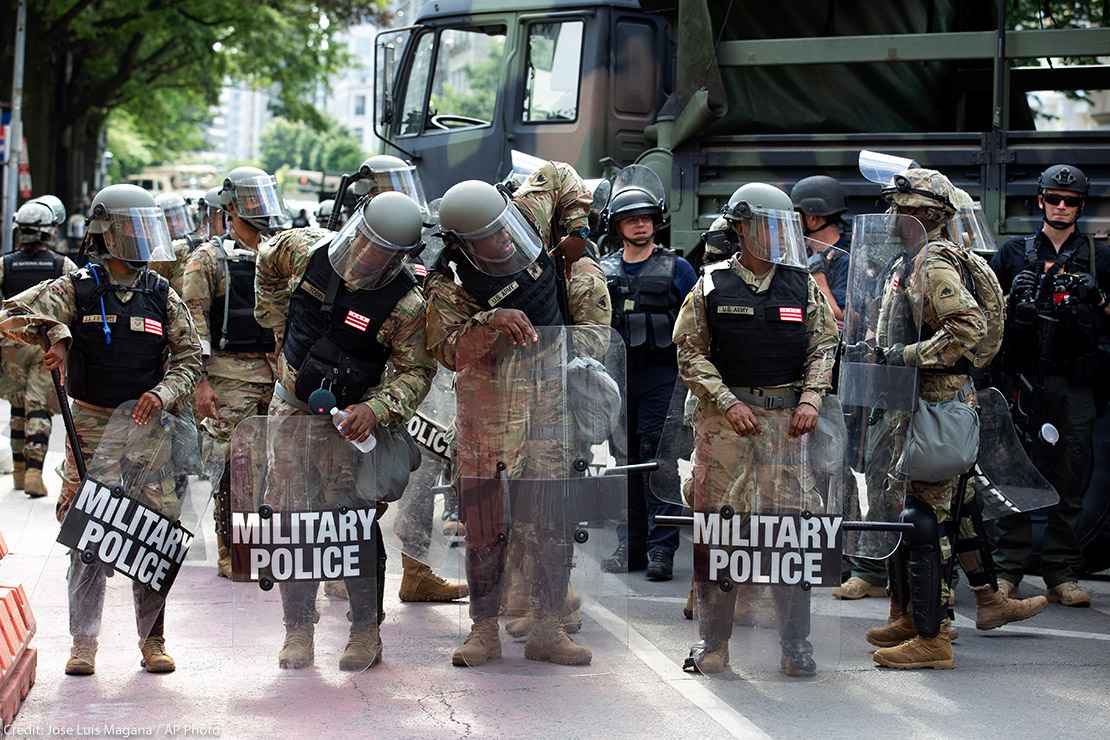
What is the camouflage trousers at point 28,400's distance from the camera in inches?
432

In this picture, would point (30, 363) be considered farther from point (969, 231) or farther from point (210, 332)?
point (969, 231)

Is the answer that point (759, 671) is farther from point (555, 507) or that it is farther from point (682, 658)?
point (555, 507)

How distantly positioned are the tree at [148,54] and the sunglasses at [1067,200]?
67.1 ft

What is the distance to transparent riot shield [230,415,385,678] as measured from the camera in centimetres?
596

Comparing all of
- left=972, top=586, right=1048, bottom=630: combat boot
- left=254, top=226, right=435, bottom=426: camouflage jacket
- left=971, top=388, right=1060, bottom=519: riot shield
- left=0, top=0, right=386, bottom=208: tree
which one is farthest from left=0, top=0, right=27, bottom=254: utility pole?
left=972, top=586, right=1048, bottom=630: combat boot

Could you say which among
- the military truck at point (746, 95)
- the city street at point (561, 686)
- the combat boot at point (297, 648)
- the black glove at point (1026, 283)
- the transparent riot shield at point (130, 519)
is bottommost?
the city street at point (561, 686)

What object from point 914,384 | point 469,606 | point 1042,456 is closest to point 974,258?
point 914,384

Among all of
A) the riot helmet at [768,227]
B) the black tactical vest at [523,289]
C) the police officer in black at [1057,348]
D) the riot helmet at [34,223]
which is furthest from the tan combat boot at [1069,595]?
the riot helmet at [34,223]

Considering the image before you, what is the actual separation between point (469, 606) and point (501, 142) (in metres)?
6.38

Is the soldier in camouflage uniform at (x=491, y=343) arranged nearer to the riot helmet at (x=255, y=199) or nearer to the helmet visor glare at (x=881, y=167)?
the helmet visor glare at (x=881, y=167)

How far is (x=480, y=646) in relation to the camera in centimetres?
626

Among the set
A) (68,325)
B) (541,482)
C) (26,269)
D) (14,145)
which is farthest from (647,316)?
(14,145)

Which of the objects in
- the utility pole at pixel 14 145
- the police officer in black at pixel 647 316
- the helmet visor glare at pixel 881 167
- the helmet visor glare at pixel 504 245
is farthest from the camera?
the utility pole at pixel 14 145

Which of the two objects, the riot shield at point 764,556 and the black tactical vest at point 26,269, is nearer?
the riot shield at point 764,556
